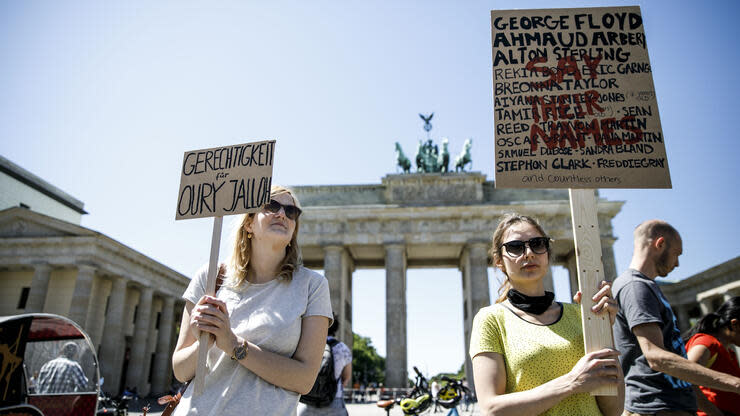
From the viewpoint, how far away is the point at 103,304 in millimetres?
34750

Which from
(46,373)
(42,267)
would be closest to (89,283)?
(42,267)

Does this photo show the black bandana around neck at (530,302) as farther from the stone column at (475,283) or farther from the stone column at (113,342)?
the stone column at (113,342)

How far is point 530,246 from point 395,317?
32.1 meters

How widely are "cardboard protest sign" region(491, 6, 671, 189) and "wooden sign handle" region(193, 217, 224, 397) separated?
76.4 inches

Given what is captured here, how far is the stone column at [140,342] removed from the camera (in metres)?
35.0

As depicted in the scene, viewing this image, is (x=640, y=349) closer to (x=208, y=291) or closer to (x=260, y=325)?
(x=260, y=325)

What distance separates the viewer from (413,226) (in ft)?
121

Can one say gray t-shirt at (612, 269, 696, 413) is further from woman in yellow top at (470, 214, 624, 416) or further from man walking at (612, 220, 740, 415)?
woman in yellow top at (470, 214, 624, 416)

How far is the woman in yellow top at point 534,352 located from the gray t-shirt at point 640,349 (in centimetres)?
107

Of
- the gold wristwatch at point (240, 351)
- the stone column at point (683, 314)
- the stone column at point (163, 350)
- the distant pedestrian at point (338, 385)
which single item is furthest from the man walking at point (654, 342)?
the stone column at point (683, 314)

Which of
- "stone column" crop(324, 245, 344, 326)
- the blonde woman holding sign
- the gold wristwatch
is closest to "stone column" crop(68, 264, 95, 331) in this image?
"stone column" crop(324, 245, 344, 326)

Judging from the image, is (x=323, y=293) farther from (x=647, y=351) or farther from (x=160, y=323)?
(x=160, y=323)

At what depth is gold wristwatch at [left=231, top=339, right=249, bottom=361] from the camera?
2.64 meters

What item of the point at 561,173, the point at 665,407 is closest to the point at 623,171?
the point at 561,173
